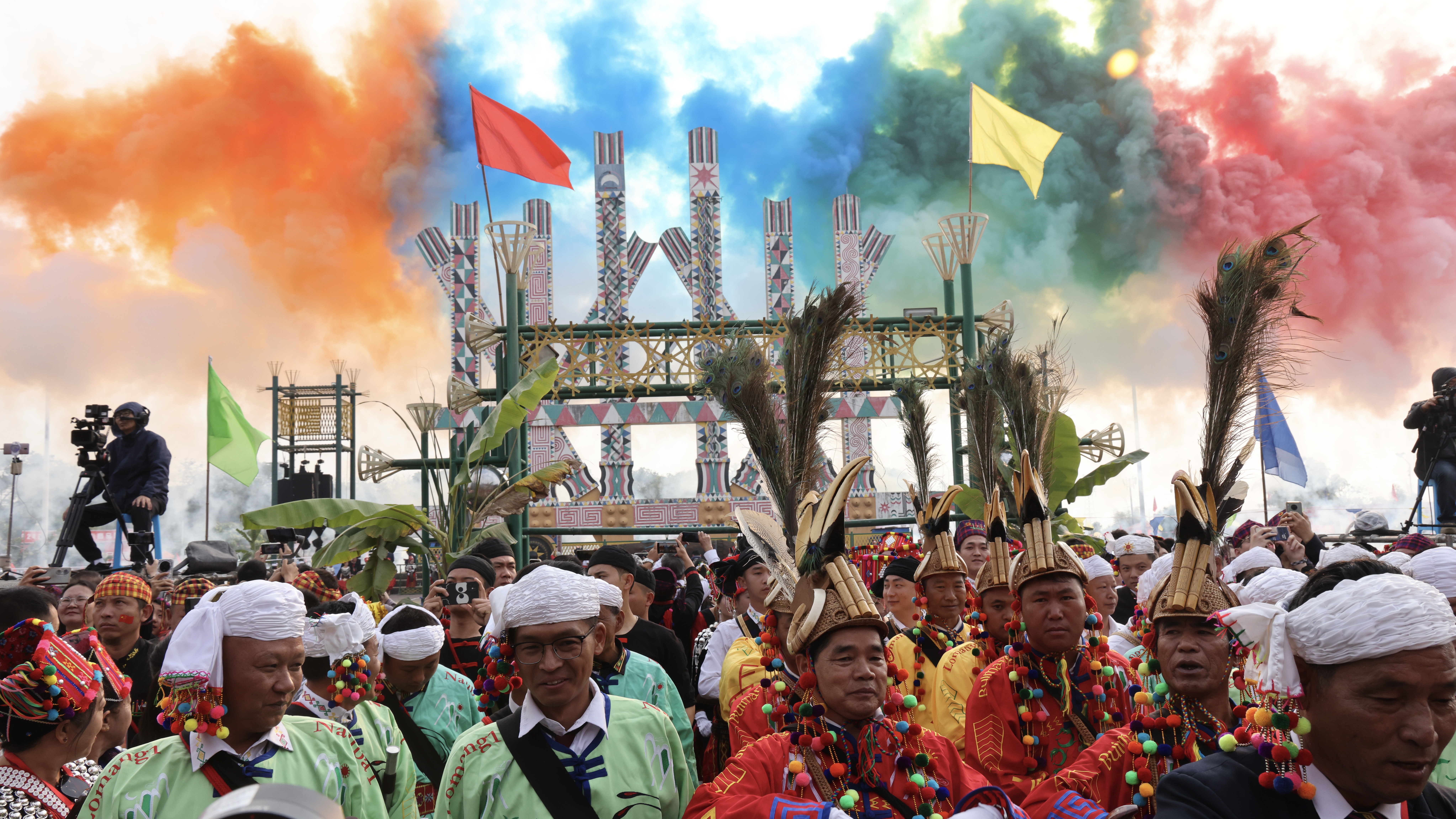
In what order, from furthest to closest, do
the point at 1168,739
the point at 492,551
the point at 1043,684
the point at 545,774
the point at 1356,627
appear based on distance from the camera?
1. the point at 492,551
2. the point at 1043,684
3. the point at 1168,739
4. the point at 545,774
5. the point at 1356,627

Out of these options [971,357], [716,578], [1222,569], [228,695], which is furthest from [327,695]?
[971,357]

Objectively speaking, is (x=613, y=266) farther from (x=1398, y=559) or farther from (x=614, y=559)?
(x=1398, y=559)

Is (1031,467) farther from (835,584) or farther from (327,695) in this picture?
(327,695)

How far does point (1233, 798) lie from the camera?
1.81m

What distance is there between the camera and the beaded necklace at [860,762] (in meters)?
2.50

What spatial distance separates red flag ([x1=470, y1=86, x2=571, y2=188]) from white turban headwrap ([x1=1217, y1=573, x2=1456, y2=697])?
920 cm

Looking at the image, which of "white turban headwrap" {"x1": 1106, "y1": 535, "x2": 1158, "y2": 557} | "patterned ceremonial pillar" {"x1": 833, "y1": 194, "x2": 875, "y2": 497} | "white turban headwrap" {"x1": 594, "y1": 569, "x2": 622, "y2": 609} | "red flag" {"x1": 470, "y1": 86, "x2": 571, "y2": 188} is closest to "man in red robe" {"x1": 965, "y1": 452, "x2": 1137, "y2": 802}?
"white turban headwrap" {"x1": 594, "y1": 569, "x2": 622, "y2": 609}

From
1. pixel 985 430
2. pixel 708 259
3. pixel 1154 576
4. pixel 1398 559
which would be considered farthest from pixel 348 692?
pixel 708 259

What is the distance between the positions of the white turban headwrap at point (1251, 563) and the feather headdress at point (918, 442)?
5.48 feet

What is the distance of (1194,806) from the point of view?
180cm

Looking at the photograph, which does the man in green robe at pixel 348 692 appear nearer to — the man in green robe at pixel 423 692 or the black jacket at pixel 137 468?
the man in green robe at pixel 423 692

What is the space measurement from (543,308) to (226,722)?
55.6ft

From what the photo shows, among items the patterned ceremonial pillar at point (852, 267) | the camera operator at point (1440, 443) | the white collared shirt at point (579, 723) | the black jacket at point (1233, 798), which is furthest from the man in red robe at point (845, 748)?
the patterned ceremonial pillar at point (852, 267)

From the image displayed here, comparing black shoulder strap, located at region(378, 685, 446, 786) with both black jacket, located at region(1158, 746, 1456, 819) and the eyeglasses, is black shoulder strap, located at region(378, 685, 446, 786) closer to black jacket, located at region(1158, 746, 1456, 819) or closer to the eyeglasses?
the eyeglasses
